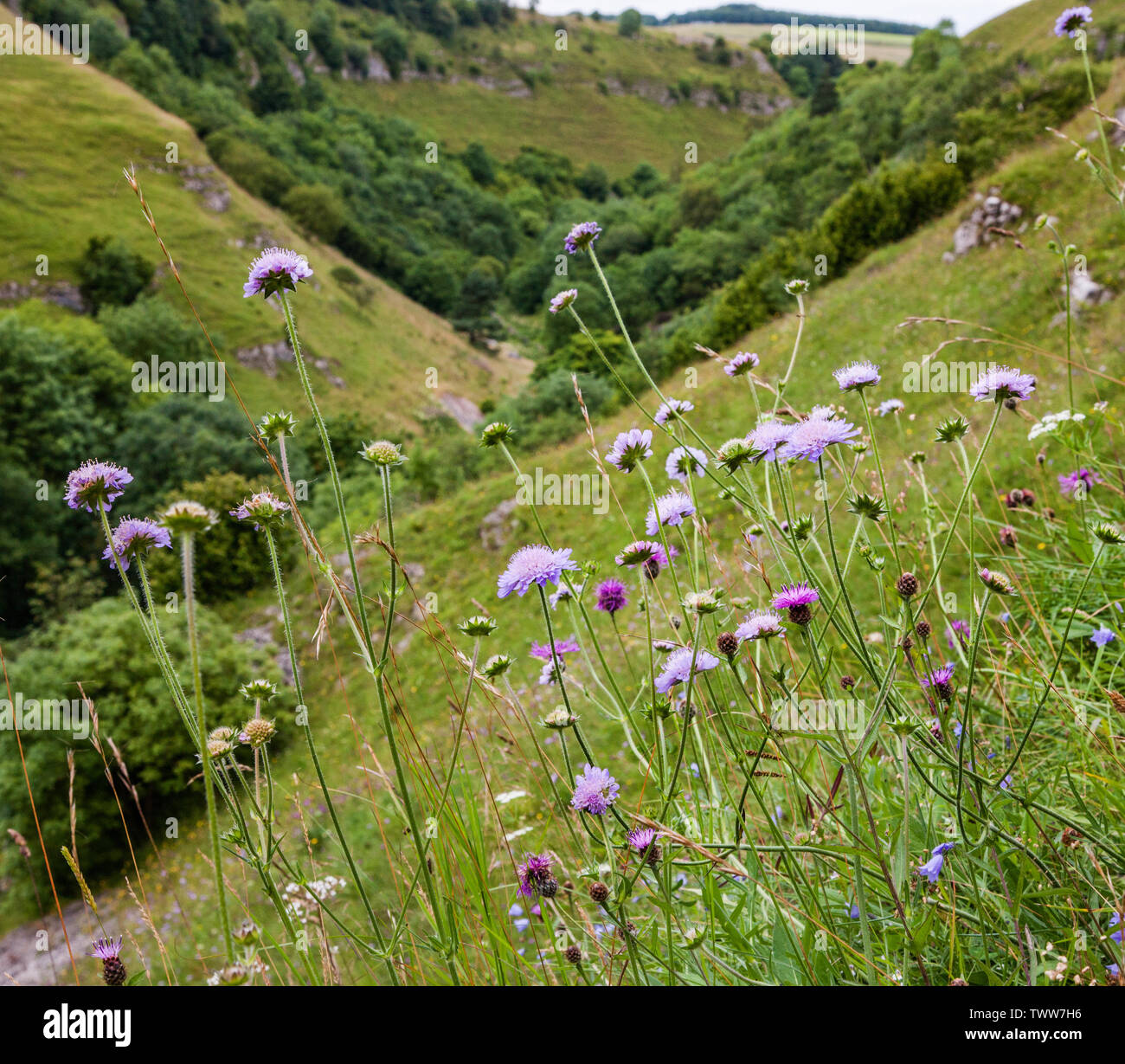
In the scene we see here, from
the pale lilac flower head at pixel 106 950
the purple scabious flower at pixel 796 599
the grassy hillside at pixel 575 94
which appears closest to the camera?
the pale lilac flower head at pixel 106 950

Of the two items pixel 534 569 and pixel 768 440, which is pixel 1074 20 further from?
pixel 534 569

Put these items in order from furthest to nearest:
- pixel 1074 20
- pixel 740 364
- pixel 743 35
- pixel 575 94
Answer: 1. pixel 743 35
2. pixel 575 94
3. pixel 1074 20
4. pixel 740 364

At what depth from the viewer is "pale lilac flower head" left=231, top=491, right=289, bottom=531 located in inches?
53.1

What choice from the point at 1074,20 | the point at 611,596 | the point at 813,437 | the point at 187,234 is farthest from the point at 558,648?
the point at 187,234

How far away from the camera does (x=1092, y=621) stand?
254cm

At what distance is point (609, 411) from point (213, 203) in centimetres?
3928

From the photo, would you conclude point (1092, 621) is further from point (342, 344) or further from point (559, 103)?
point (559, 103)

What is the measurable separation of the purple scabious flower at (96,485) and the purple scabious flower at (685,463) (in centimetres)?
127

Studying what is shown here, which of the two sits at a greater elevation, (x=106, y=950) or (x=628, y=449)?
(x=628, y=449)

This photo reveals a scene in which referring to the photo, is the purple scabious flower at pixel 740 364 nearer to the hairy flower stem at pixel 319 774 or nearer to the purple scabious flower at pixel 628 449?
the purple scabious flower at pixel 628 449

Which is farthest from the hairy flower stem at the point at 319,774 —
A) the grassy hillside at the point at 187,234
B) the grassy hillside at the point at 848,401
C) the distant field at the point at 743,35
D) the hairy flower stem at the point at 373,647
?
the distant field at the point at 743,35

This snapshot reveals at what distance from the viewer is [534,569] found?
5.00ft

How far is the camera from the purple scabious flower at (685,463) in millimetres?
1814

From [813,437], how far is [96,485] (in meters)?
1.42
